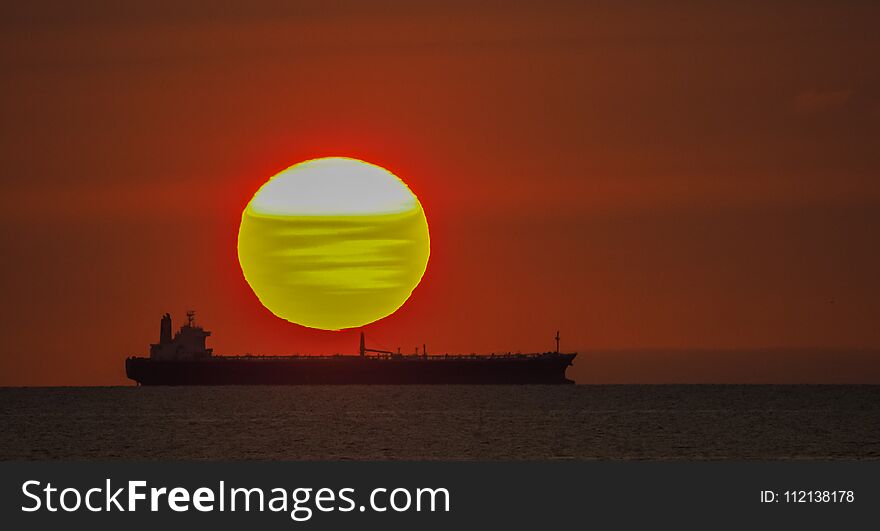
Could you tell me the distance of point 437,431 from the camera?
3366 inches

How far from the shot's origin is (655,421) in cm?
9944

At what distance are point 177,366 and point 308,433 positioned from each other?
392 ft

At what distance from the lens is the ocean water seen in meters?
69.4

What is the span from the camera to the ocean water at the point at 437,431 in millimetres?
69438

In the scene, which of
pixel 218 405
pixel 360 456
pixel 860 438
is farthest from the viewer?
pixel 218 405

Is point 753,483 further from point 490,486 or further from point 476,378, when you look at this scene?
point 476,378

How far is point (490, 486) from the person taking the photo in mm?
37312

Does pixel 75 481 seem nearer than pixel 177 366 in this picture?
Yes

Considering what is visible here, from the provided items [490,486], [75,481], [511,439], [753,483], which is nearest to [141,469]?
[75,481]

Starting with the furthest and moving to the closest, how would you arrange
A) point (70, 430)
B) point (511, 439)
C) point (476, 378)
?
point (476, 378) < point (70, 430) < point (511, 439)

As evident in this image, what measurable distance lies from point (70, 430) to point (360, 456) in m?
34.1

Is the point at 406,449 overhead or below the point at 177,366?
→ below

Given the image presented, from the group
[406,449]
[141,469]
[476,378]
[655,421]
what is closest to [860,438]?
[655,421]

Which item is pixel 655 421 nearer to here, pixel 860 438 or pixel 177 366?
pixel 860 438
